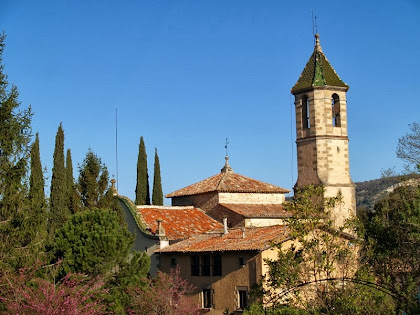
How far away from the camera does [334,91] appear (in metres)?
38.6

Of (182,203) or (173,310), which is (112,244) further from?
(182,203)

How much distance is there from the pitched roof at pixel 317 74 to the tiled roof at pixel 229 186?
6.17m

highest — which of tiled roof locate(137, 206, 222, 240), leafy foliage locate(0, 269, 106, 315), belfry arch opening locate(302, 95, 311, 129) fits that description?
belfry arch opening locate(302, 95, 311, 129)

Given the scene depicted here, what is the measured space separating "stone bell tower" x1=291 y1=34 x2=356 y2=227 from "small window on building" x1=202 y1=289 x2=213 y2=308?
8956 mm

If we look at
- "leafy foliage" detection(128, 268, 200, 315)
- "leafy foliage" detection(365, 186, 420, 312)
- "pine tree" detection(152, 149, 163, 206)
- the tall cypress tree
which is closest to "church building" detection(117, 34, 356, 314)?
"leafy foliage" detection(128, 268, 200, 315)

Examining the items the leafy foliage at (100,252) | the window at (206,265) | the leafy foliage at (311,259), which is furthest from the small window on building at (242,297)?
the leafy foliage at (311,259)

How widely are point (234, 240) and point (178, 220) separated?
6517mm

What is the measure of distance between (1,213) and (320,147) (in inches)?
782

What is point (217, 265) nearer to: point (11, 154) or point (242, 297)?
point (242, 297)

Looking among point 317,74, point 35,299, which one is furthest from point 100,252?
point 317,74

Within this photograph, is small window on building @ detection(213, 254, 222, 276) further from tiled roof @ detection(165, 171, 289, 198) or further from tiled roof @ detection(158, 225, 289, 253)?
tiled roof @ detection(165, 171, 289, 198)

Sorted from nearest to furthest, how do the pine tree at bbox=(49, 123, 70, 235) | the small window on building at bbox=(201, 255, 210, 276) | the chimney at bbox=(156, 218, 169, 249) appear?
1. the small window on building at bbox=(201, 255, 210, 276)
2. the chimney at bbox=(156, 218, 169, 249)
3. the pine tree at bbox=(49, 123, 70, 235)

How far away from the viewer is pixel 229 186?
133ft

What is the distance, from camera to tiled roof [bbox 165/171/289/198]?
4059 cm
